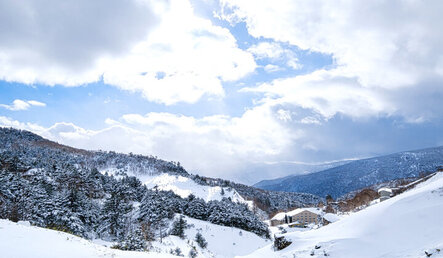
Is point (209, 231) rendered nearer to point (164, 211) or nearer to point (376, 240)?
point (164, 211)

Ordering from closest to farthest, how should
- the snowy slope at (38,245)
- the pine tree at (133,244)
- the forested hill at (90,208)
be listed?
the snowy slope at (38,245), the pine tree at (133,244), the forested hill at (90,208)

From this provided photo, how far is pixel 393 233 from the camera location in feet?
52.9

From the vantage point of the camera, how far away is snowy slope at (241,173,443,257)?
46.8 feet

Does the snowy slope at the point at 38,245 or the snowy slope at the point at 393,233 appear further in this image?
the snowy slope at the point at 393,233

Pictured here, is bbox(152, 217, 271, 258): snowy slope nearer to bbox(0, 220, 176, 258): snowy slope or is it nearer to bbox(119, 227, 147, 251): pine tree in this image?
bbox(119, 227, 147, 251): pine tree

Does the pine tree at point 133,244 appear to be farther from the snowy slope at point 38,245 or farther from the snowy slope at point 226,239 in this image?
the snowy slope at point 226,239

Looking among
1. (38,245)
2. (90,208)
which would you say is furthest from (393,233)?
(90,208)

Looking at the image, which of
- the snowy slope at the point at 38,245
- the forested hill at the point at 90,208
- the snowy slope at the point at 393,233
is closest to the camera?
the snowy slope at the point at 38,245

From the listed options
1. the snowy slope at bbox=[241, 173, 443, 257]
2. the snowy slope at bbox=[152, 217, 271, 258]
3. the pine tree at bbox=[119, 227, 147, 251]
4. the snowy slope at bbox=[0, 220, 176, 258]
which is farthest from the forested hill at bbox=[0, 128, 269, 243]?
the snowy slope at bbox=[241, 173, 443, 257]

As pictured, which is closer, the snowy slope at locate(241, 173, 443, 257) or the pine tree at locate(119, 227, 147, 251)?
the snowy slope at locate(241, 173, 443, 257)

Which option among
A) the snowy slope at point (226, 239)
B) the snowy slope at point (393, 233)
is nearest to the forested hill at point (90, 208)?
the snowy slope at point (226, 239)

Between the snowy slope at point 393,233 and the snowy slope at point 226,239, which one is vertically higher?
the snowy slope at point 393,233

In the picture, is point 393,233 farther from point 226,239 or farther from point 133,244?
point 226,239

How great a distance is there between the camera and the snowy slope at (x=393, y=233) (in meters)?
14.3
